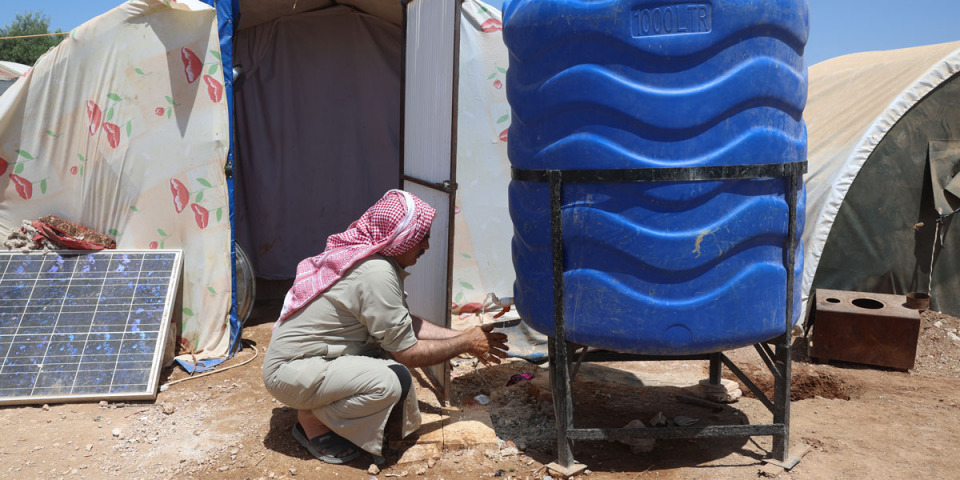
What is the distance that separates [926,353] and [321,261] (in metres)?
4.48

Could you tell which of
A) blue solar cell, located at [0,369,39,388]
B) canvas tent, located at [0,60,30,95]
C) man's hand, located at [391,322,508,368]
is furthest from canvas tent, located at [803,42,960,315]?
canvas tent, located at [0,60,30,95]

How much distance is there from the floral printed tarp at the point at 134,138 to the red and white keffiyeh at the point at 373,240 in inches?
76.5

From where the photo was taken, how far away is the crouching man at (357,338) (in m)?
3.22

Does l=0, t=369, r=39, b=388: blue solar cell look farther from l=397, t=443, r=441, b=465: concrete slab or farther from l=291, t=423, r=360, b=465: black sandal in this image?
l=397, t=443, r=441, b=465: concrete slab

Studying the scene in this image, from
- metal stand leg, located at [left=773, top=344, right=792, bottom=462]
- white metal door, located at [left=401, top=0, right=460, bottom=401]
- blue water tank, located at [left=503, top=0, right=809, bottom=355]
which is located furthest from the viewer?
white metal door, located at [left=401, top=0, right=460, bottom=401]

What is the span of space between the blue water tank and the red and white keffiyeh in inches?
24.6

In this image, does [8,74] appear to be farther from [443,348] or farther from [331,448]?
[443,348]

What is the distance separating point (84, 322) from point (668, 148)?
373cm

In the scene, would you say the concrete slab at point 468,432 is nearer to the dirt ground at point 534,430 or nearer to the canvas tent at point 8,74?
the dirt ground at point 534,430

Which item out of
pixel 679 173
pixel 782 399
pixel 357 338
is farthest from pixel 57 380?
pixel 782 399

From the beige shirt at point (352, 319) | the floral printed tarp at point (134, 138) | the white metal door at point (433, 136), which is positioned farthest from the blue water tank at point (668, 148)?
the floral printed tarp at point (134, 138)

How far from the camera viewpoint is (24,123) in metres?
4.80

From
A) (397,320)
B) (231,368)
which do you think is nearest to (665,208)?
(397,320)

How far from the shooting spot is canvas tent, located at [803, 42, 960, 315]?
5.77 m
